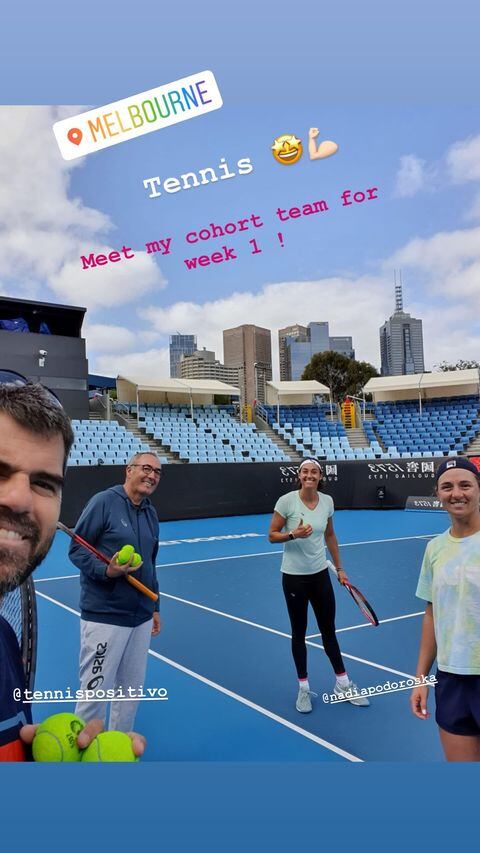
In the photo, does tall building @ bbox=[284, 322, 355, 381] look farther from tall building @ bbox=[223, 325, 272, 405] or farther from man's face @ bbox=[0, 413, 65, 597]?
man's face @ bbox=[0, 413, 65, 597]

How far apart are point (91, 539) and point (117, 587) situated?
0.84 feet

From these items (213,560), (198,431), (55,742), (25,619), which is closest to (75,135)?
(25,619)

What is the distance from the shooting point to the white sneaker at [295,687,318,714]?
324cm

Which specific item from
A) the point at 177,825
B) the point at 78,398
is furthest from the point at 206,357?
the point at 177,825

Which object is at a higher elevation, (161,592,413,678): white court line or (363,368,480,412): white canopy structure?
(363,368,480,412): white canopy structure

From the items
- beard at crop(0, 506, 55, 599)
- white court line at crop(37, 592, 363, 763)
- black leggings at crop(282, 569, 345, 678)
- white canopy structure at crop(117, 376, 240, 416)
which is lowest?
white court line at crop(37, 592, 363, 763)

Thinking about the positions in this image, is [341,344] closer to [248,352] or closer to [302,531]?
[248,352]

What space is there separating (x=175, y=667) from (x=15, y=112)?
366 cm

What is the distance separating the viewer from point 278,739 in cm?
291

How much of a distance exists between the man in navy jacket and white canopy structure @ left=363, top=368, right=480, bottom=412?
14.3m

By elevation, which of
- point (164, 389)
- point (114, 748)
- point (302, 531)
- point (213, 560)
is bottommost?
point (213, 560)

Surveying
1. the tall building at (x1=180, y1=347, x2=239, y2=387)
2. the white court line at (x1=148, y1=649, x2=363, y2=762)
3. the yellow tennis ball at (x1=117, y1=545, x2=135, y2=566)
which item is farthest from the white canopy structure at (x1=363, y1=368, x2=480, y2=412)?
the yellow tennis ball at (x1=117, y1=545, x2=135, y2=566)

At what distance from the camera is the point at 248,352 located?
2969 millimetres

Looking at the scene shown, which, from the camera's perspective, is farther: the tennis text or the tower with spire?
the tower with spire
